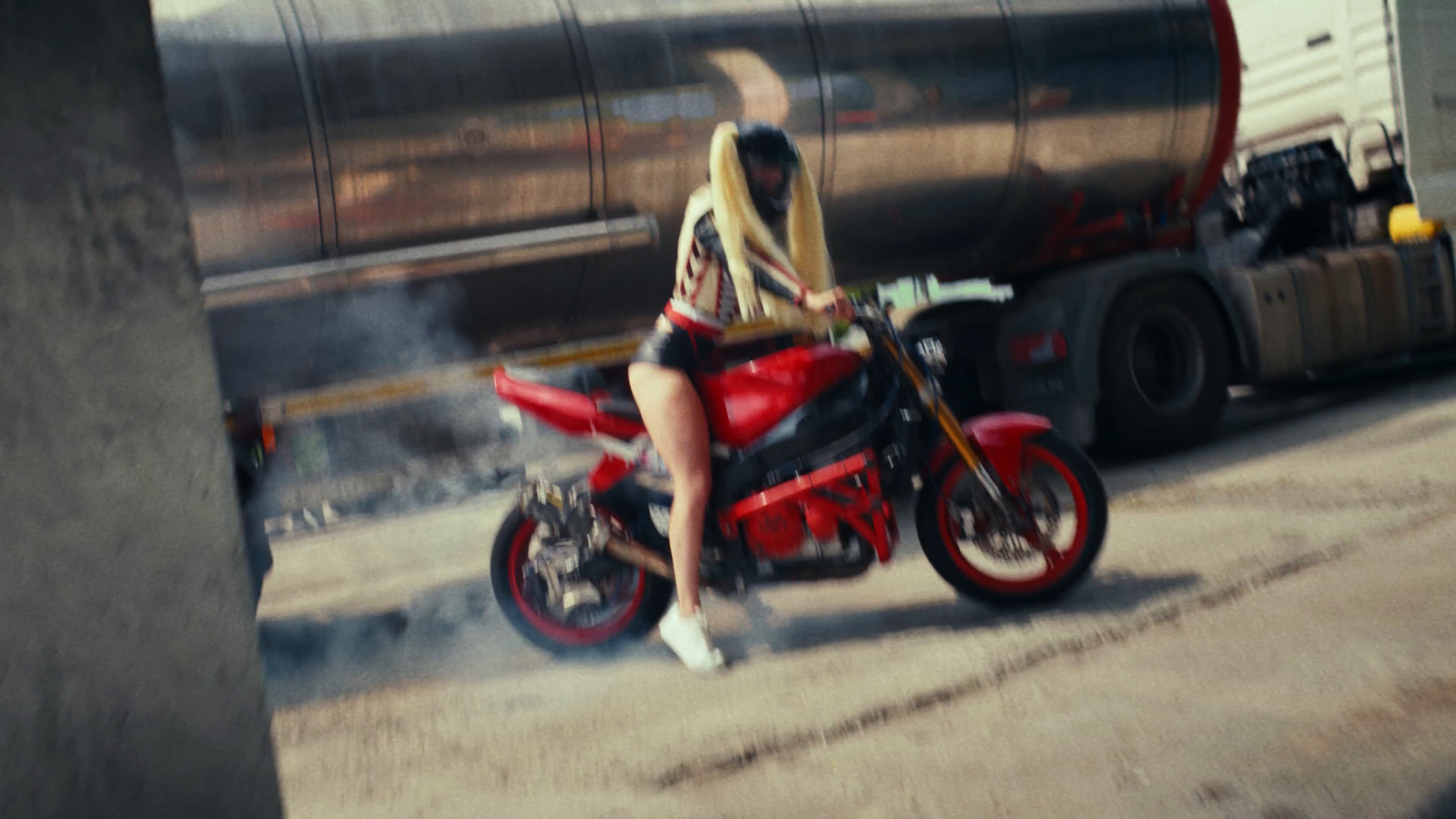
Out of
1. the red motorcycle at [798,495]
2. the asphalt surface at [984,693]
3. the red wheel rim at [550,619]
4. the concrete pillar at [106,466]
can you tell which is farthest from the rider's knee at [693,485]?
the concrete pillar at [106,466]

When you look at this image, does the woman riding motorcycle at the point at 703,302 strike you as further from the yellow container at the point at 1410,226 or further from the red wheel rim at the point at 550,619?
the yellow container at the point at 1410,226

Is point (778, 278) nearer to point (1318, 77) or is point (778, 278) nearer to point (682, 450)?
point (682, 450)

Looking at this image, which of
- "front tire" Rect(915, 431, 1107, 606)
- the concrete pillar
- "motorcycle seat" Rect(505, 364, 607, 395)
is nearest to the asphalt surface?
"front tire" Rect(915, 431, 1107, 606)

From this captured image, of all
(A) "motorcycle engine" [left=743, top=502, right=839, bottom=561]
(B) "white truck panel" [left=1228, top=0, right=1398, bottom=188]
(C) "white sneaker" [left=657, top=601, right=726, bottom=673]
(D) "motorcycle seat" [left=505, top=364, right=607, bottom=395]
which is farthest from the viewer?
(B) "white truck panel" [left=1228, top=0, right=1398, bottom=188]

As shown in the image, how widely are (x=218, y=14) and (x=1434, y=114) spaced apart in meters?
8.25

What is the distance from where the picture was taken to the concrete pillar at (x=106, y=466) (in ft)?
3.83

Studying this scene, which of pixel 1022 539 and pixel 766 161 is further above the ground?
pixel 766 161

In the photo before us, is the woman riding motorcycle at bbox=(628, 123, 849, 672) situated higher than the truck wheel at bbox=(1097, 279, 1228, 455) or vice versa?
the woman riding motorcycle at bbox=(628, 123, 849, 672)

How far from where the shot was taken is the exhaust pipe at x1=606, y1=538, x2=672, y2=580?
175 inches

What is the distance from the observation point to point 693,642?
421 centimetres

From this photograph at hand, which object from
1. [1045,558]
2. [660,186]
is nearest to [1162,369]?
[660,186]

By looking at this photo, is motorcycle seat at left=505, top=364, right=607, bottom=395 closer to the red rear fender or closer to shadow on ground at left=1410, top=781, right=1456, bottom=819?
the red rear fender

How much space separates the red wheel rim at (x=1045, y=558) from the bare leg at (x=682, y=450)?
2.67 ft

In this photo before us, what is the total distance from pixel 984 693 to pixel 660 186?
3205mm
